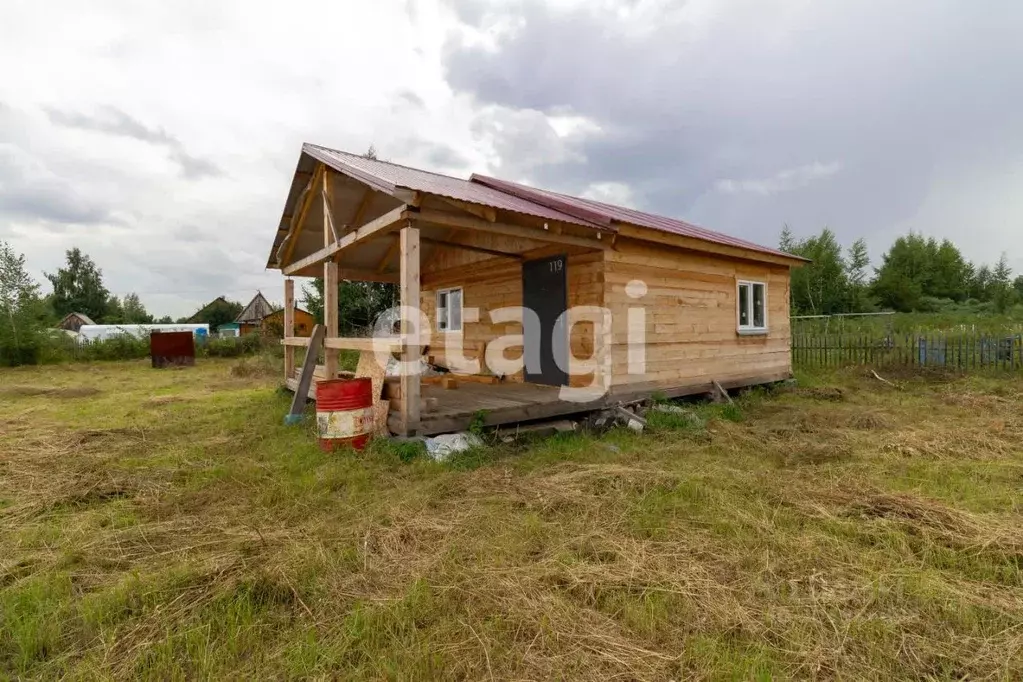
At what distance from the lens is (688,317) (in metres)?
8.74

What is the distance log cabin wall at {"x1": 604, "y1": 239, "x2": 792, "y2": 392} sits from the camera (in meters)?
7.69

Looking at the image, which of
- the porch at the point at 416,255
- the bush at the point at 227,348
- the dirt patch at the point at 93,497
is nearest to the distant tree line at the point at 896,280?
the porch at the point at 416,255

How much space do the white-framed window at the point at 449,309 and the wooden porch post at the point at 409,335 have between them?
5.17 meters

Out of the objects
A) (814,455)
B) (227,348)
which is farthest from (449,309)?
(227,348)

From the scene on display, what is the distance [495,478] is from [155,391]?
1126 centimetres

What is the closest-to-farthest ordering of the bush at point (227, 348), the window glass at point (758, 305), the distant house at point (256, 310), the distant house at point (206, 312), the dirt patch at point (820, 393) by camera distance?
the dirt patch at point (820, 393) → the window glass at point (758, 305) → the bush at point (227, 348) → the distant house at point (256, 310) → the distant house at point (206, 312)

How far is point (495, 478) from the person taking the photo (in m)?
4.80

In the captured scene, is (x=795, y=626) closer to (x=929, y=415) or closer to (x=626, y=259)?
(x=626, y=259)

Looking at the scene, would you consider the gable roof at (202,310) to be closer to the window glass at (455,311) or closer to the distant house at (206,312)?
the distant house at (206,312)

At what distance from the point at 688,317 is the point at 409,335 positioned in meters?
5.44

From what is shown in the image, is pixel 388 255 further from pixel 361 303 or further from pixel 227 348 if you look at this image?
pixel 227 348

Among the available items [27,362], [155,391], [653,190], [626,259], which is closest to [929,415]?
[626,259]

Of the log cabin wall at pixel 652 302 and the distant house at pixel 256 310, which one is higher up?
→ the distant house at pixel 256 310

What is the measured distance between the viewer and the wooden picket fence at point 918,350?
38.1 ft
